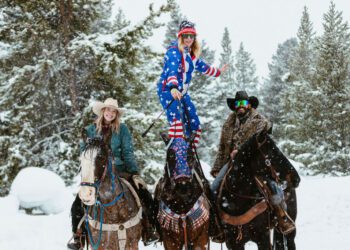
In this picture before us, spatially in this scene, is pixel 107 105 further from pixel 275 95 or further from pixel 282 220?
pixel 275 95

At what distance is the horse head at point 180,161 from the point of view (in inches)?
197

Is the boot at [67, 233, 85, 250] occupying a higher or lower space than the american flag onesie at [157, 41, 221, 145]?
lower

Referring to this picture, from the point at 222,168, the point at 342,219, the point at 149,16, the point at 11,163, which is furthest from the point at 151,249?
the point at 149,16

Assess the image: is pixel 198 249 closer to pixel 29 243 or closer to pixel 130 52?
pixel 29 243

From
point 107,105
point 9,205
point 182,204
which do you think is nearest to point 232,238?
point 182,204

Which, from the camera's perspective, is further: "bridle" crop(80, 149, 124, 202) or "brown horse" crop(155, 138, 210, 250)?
"brown horse" crop(155, 138, 210, 250)

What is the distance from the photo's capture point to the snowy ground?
9438mm

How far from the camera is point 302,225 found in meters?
11.9

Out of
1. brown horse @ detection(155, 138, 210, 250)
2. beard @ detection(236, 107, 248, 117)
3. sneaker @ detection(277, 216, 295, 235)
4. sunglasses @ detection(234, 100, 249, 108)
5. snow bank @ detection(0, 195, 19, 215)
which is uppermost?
sunglasses @ detection(234, 100, 249, 108)

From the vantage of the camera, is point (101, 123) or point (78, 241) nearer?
point (101, 123)

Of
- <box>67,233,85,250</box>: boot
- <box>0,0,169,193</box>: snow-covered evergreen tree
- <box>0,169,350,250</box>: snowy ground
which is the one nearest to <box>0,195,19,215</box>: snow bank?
<box>0,169,350,250</box>: snowy ground

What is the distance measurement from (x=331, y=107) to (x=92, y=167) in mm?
21016

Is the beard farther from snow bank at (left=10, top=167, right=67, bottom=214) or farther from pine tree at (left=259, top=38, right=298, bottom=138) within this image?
pine tree at (left=259, top=38, right=298, bottom=138)

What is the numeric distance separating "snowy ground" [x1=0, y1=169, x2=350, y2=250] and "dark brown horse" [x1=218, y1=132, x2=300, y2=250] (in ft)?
14.7
